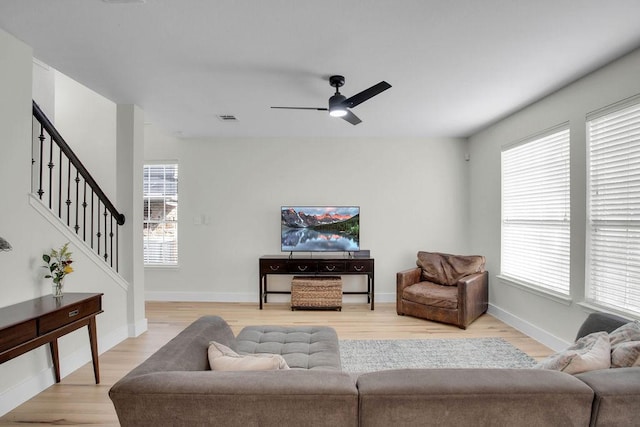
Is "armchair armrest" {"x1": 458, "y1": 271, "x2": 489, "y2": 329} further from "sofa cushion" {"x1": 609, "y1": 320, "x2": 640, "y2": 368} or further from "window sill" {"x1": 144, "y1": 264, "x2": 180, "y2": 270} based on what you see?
"window sill" {"x1": 144, "y1": 264, "x2": 180, "y2": 270}

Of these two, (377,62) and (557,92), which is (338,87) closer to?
(377,62)

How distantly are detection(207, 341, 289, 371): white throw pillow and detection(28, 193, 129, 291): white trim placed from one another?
2080 millimetres

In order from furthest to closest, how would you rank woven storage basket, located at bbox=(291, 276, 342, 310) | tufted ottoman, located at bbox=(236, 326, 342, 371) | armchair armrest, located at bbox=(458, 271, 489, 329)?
woven storage basket, located at bbox=(291, 276, 342, 310)
armchair armrest, located at bbox=(458, 271, 489, 329)
tufted ottoman, located at bbox=(236, 326, 342, 371)

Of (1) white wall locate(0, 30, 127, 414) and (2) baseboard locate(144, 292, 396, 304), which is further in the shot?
(2) baseboard locate(144, 292, 396, 304)

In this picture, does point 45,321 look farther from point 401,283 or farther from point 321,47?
point 401,283

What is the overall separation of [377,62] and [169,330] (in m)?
3.52

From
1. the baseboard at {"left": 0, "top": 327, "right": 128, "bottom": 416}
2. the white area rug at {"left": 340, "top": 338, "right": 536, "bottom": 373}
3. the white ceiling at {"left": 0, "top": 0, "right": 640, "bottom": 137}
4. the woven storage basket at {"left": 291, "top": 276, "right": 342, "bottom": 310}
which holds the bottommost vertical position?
the white area rug at {"left": 340, "top": 338, "right": 536, "bottom": 373}

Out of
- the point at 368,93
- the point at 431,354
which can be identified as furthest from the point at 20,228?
the point at 431,354

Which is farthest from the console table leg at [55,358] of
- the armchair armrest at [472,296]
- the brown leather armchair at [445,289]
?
the armchair armrest at [472,296]

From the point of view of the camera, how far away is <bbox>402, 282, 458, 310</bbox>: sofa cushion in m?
4.09

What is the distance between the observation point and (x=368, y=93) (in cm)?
276

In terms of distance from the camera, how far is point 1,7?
206cm

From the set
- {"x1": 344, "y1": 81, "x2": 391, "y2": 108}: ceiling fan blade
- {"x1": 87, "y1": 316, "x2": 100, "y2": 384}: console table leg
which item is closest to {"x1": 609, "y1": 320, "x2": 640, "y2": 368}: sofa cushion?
{"x1": 344, "y1": 81, "x2": 391, "y2": 108}: ceiling fan blade

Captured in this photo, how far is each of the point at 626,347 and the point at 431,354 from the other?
2010 millimetres
